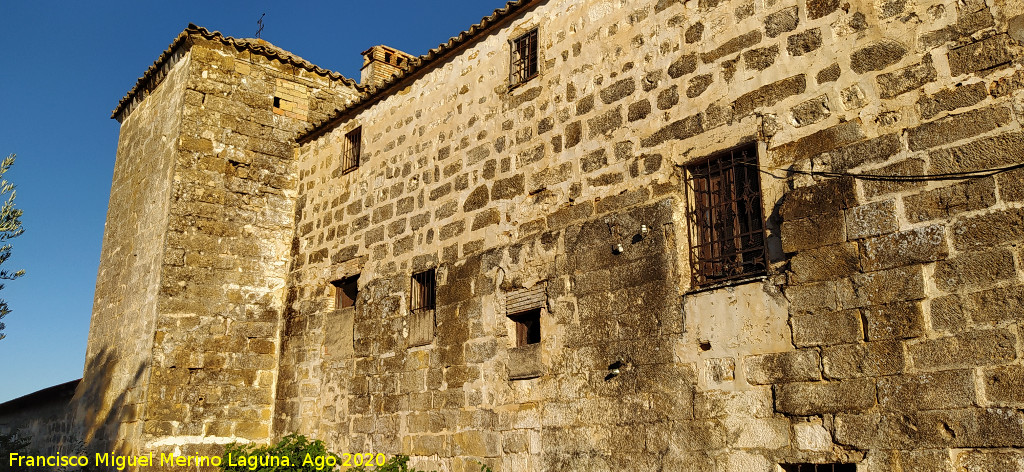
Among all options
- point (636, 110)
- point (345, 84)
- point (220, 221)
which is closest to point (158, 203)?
point (220, 221)

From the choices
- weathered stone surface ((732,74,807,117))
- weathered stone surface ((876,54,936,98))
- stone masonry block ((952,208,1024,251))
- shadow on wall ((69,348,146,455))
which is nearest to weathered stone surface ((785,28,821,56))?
weathered stone surface ((732,74,807,117))

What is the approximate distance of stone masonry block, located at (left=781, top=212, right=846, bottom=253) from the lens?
16.2ft

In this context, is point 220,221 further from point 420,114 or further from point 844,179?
point 844,179

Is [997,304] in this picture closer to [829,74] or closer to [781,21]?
[829,74]

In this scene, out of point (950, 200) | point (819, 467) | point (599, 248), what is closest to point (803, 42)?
point (950, 200)

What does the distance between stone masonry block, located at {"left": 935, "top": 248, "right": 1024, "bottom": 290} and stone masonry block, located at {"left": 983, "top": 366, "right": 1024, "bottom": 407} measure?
333 millimetres

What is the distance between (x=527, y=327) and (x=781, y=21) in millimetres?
3131

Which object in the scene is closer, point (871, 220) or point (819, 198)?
point (871, 220)

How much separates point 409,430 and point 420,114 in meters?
3.26

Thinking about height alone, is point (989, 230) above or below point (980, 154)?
below

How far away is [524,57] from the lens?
764 centimetres

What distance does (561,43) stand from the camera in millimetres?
7207

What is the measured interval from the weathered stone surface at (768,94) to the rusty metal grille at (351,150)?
203 inches

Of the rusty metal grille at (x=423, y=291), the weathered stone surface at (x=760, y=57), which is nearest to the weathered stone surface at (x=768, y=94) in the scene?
the weathered stone surface at (x=760, y=57)
